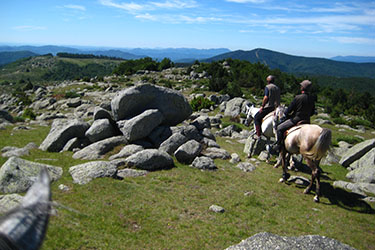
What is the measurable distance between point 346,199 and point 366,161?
17.7 feet

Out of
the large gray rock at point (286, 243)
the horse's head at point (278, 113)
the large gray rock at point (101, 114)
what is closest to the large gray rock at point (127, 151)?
the large gray rock at point (101, 114)

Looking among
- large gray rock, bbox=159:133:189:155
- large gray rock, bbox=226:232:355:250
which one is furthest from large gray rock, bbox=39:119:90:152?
large gray rock, bbox=226:232:355:250

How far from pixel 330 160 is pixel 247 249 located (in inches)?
616

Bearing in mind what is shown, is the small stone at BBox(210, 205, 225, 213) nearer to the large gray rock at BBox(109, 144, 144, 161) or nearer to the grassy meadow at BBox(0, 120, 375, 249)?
the grassy meadow at BBox(0, 120, 375, 249)

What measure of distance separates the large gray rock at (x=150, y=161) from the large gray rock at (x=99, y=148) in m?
3.35

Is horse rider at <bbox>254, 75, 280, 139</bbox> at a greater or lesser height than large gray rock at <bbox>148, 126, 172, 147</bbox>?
greater

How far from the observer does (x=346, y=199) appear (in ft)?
43.3

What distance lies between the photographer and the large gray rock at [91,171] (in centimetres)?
1262

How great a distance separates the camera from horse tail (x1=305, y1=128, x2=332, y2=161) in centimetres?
1183

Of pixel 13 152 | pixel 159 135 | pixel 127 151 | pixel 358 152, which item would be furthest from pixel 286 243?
pixel 13 152

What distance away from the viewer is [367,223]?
11117 millimetres

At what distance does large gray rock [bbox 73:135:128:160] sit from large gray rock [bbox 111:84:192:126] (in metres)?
2.31

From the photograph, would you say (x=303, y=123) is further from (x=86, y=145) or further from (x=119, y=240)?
(x=86, y=145)

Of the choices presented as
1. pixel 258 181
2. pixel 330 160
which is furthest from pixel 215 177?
pixel 330 160
